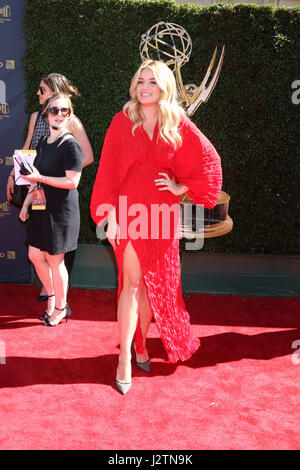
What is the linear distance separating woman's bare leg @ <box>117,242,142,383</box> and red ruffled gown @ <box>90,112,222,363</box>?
0.16 feet

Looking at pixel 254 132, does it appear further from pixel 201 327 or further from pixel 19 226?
pixel 19 226

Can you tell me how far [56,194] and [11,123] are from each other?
1387 mm

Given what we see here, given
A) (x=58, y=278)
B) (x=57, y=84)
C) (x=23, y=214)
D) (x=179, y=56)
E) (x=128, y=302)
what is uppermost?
(x=179, y=56)

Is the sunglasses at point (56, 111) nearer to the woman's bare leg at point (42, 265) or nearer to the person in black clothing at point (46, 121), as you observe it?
the person in black clothing at point (46, 121)

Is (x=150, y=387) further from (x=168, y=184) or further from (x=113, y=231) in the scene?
(x=168, y=184)

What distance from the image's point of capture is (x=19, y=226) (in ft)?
16.8

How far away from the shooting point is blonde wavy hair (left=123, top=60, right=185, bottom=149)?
3.14 metres

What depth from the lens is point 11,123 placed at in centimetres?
497

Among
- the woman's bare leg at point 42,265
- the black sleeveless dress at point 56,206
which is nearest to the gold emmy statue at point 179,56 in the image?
the black sleeveless dress at point 56,206

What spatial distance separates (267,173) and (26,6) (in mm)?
2765

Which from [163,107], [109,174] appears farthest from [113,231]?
[163,107]

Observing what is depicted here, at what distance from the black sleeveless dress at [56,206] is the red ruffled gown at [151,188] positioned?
651mm

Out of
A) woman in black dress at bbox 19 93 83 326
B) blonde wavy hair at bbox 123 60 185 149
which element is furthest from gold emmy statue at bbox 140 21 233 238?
blonde wavy hair at bbox 123 60 185 149

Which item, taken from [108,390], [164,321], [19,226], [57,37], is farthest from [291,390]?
[57,37]
